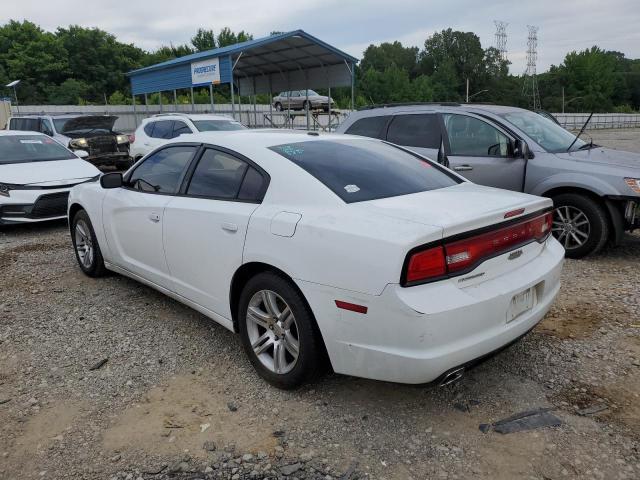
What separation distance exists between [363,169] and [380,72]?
3657 inches

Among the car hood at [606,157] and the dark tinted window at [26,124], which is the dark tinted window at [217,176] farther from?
the dark tinted window at [26,124]

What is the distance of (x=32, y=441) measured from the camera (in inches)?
109

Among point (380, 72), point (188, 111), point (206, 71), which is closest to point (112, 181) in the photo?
point (206, 71)

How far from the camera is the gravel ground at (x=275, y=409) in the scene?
252 cm

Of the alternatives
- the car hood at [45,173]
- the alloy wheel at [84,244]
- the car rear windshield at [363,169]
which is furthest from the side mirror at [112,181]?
the car hood at [45,173]

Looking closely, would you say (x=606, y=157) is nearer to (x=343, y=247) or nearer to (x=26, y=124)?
(x=343, y=247)

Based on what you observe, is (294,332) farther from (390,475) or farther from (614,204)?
(614,204)

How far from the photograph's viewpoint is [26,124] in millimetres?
15758

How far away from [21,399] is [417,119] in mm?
5563

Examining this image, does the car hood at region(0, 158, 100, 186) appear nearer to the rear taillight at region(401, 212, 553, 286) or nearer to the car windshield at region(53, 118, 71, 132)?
the rear taillight at region(401, 212, 553, 286)

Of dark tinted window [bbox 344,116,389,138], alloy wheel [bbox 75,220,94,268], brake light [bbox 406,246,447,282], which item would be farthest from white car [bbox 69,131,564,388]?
dark tinted window [bbox 344,116,389,138]

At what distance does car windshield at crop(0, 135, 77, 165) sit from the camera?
8328 millimetres

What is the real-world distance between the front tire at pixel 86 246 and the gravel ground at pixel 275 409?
2.69ft

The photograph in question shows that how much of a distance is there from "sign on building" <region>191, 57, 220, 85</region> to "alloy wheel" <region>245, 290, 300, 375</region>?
1554 centimetres
